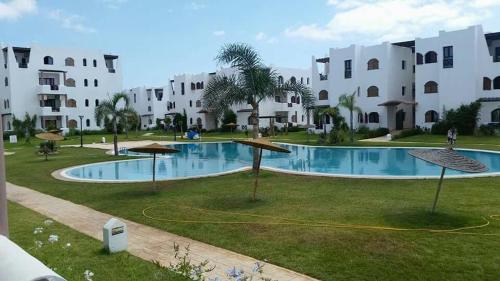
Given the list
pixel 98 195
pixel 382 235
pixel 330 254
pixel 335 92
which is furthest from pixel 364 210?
pixel 335 92

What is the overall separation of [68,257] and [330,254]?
12.7ft

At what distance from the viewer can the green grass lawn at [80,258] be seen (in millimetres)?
6027

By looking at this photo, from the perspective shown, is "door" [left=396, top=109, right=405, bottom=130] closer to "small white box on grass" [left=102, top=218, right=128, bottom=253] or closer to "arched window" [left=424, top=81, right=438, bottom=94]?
"arched window" [left=424, top=81, right=438, bottom=94]

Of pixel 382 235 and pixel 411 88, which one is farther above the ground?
pixel 411 88

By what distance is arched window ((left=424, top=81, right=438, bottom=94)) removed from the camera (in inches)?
1533

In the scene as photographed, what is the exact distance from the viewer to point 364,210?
986 cm

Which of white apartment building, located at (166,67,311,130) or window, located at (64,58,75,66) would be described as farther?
window, located at (64,58,75,66)

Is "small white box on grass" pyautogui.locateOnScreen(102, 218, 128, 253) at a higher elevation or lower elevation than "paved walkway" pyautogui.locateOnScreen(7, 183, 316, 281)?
higher

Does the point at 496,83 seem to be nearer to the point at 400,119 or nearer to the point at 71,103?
the point at 400,119

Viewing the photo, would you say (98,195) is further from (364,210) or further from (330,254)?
(330,254)

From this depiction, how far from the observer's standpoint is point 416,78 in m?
40.0

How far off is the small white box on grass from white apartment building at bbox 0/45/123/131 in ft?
161

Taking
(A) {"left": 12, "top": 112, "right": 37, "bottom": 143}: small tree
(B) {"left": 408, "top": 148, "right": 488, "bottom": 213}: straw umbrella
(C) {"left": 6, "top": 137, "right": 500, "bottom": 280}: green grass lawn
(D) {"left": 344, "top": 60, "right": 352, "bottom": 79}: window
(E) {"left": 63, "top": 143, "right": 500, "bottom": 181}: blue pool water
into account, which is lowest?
(E) {"left": 63, "top": 143, "right": 500, "bottom": 181}: blue pool water

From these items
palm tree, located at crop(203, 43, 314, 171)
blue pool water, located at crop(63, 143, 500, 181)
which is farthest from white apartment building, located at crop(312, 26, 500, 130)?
palm tree, located at crop(203, 43, 314, 171)
